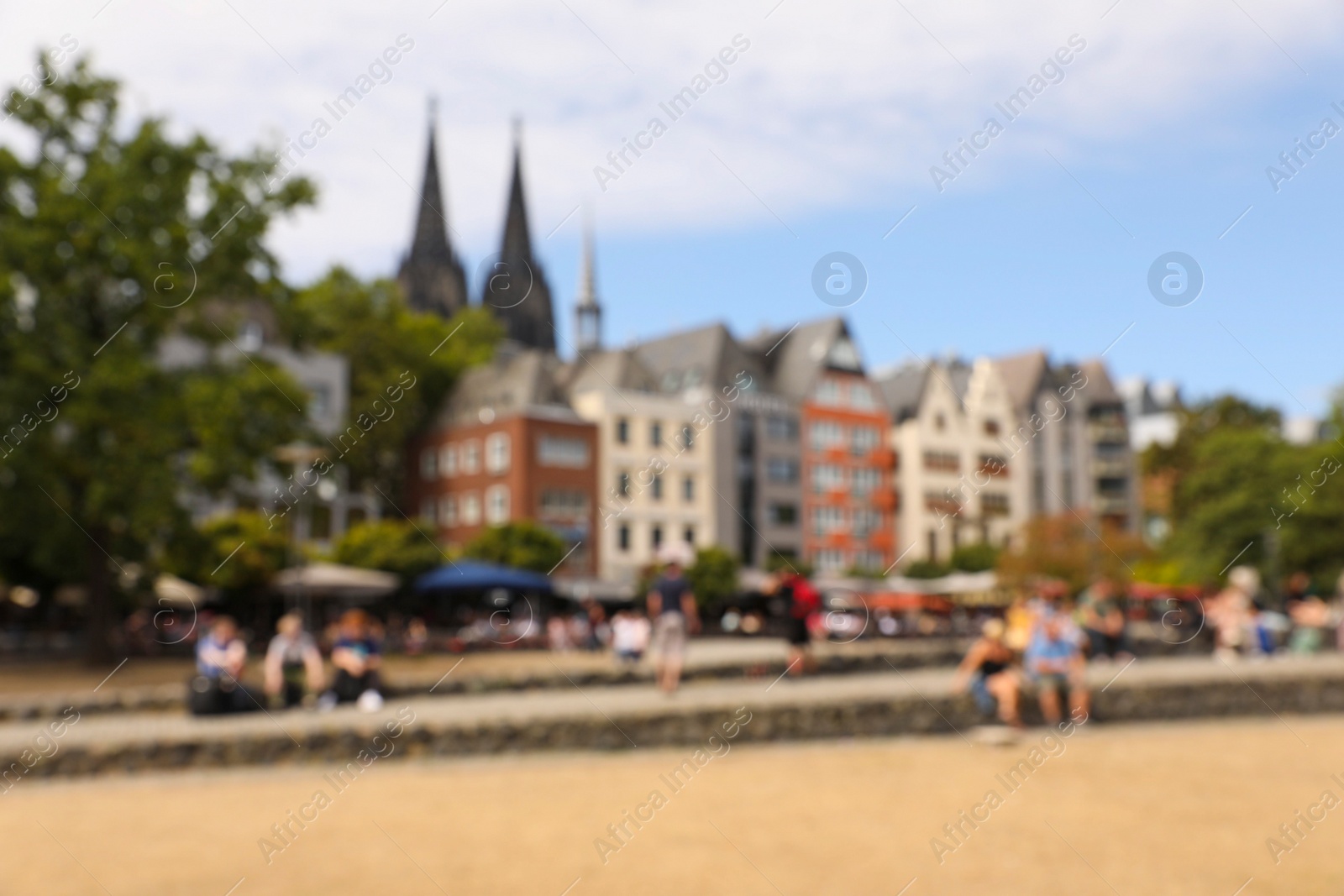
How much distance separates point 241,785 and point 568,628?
27444 millimetres

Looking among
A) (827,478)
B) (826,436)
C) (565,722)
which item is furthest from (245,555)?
(826,436)

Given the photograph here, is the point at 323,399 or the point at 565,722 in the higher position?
the point at 323,399

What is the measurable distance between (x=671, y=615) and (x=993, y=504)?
8124cm

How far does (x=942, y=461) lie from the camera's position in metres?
93.2

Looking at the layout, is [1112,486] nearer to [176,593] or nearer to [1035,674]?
[176,593]

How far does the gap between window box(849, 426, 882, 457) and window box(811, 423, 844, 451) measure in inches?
46.5

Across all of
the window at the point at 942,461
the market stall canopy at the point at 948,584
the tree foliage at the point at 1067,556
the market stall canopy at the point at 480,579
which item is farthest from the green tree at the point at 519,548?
the window at the point at 942,461

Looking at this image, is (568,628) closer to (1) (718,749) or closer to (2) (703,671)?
(2) (703,671)

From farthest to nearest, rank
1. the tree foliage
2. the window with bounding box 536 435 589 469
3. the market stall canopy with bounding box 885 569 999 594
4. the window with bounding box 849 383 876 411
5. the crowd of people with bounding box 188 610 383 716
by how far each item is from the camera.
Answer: the window with bounding box 849 383 876 411
the tree foliage
the window with bounding box 536 435 589 469
the market stall canopy with bounding box 885 569 999 594
the crowd of people with bounding box 188 610 383 716

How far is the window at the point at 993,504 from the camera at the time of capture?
9425cm

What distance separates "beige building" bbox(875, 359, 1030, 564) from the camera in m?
91.0

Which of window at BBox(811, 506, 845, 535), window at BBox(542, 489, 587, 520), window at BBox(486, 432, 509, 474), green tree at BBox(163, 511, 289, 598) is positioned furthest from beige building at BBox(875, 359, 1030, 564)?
green tree at BBox(163, 511, 289, 598)

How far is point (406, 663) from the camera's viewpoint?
32.7 m

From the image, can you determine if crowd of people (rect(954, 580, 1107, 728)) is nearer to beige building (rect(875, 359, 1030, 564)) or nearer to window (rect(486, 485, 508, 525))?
window (rect(486, 485, 508, 525))
